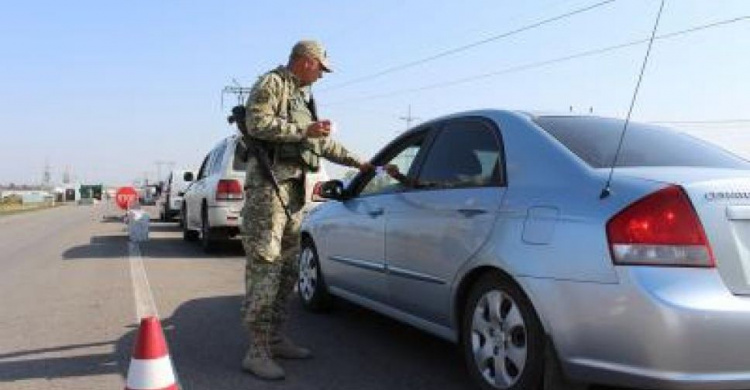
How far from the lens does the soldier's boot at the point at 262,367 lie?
5590 millimetres

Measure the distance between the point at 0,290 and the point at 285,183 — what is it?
5.46 meters

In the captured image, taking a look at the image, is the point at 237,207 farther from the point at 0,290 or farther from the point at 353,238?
the point at 353,238

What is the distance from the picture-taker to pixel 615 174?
14.4 feet

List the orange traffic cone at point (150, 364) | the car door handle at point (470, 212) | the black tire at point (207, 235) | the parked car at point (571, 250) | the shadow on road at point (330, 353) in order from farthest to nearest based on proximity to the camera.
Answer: the black tire at point (207, 235)
the shadow on road at point (330, 353)
the car door handle at point (470, 212)
the parked car at point (571, 250)
the orange traffic cone at point (150, 364)

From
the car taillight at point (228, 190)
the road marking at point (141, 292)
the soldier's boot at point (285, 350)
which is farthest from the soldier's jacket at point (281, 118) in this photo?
the car taillight at point (228, 190)

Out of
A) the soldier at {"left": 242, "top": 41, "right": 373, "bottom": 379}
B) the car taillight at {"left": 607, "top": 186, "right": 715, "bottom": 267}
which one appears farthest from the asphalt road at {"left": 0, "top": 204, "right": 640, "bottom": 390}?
the car taillight at {"left": 607, "top": 186, "right": 715, "bottom": 267}

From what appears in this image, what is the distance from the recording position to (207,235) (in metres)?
14.4

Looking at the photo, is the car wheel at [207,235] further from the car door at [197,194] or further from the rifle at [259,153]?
the rifle at [259,153]

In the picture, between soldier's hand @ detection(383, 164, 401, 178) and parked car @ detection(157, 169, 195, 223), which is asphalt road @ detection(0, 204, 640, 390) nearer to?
soldier's hand @ detection(383, 164, 401, 178)

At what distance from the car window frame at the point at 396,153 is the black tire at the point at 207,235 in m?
7.57

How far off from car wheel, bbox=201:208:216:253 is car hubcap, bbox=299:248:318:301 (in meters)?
6.34

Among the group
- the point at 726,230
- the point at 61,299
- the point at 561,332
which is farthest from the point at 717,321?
the point at 61,299

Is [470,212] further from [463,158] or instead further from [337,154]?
[337,154]

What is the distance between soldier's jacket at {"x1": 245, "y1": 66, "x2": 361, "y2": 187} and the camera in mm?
5762
